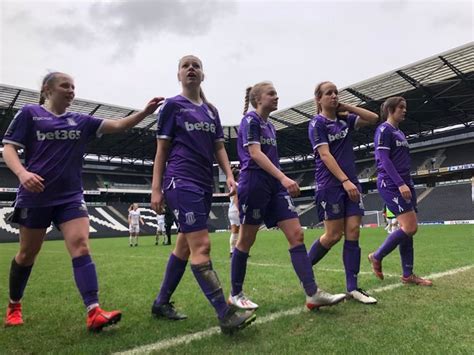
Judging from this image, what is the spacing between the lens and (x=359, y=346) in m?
2.63

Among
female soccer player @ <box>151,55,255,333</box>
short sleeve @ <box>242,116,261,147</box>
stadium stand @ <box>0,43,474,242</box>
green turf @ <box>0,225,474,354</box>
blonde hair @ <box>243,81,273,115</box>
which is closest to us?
green turf @ <box>0,225,474,354</box>

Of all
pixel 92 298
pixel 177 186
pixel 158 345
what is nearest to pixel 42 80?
pixel 177 186

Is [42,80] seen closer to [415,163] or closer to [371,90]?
[371,90]

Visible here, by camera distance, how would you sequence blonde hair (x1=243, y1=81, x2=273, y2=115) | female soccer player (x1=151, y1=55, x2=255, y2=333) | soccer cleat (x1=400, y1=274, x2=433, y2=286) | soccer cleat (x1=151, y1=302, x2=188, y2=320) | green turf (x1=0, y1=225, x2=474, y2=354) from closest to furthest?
green turf (x1=0, y1=225, x2=474, y2=354), female soccer player (x1=151, y1=55, x2=255, y2=333), soccer cleat (x1=151, y1=302, x2=188, y2=320), blonde hair (x1=243, y1=81, x2=273, y2=115), soccer cleat (x1=400, y1=274, x2=433, y2=286)

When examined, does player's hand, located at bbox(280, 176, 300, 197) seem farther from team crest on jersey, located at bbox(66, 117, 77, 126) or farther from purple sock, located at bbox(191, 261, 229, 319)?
team crest on jersey, located at bbox(66, 117, 77, 126)

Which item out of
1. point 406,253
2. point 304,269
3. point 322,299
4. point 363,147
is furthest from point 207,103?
point 363,147

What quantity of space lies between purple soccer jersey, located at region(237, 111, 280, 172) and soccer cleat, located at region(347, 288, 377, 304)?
1414mm

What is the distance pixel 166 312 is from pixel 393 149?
128 inches

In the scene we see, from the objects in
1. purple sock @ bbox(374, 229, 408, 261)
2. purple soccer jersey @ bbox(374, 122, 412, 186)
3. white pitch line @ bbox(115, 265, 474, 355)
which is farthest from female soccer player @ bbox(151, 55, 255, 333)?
purple sock @ bbox(374, 229, 408, 261)

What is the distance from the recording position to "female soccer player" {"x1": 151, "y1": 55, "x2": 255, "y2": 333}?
10.1 feet

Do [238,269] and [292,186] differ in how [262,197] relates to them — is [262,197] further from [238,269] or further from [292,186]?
[238,269]

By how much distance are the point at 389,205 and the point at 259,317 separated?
95.6 inches

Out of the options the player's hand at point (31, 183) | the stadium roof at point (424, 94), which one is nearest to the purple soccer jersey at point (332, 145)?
the player's hand at point (31, 183)

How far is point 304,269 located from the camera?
3.63 m
